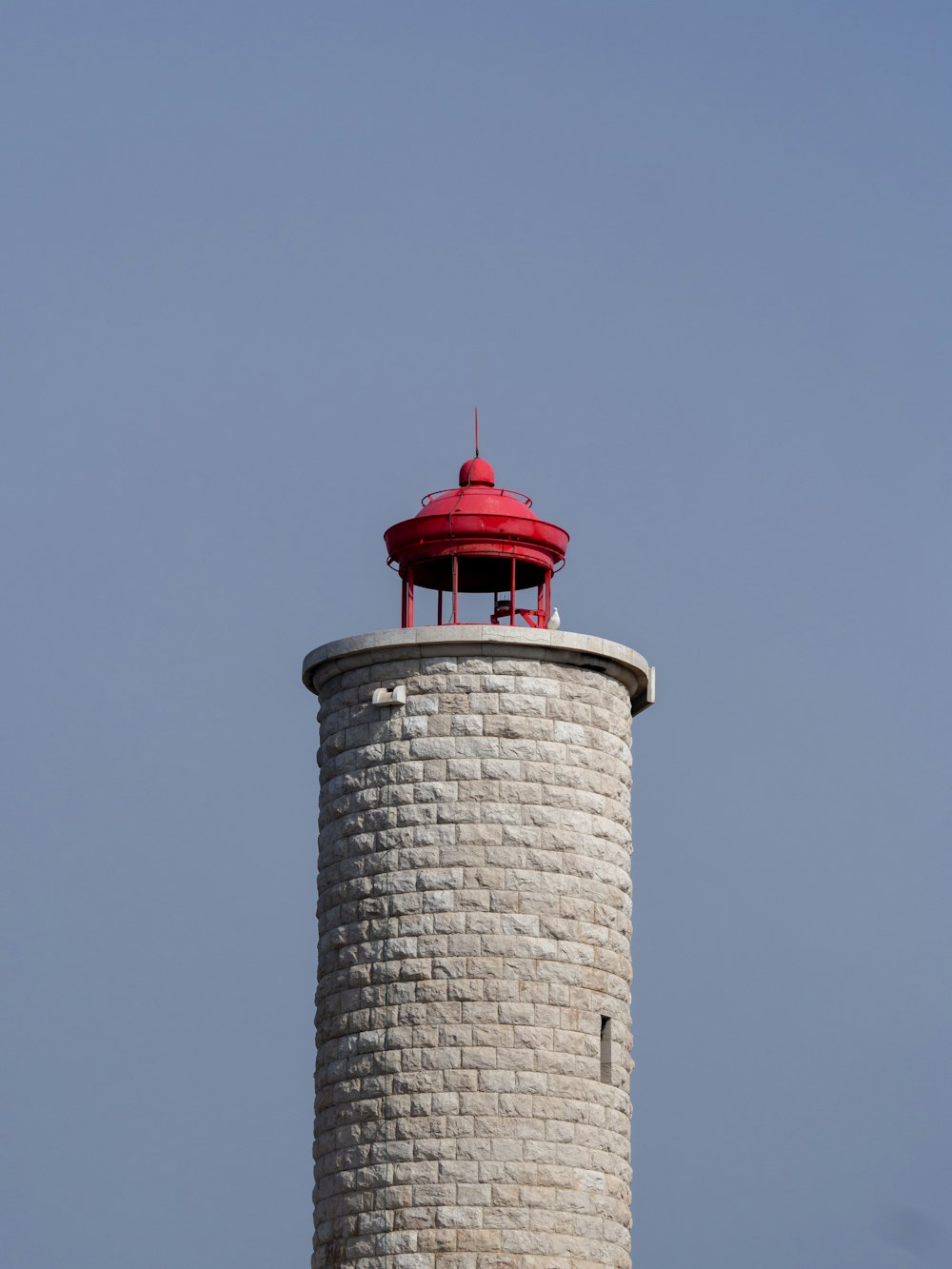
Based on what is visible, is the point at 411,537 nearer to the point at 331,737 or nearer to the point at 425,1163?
the point at 331,737

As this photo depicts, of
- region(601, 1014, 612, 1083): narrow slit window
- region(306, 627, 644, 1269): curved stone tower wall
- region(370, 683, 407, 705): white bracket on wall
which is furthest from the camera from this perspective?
region(370, 683, 407, 705): white bracket on wall

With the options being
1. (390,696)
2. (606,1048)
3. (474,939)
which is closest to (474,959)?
(474,939)

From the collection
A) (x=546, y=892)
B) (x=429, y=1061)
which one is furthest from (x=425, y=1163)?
(x=546, y=892)

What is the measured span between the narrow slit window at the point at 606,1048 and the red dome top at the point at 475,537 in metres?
5.38

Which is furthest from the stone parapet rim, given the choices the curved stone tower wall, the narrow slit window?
the narrow slit window

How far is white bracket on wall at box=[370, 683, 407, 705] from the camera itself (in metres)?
33.1

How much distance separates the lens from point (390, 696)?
33125 mm

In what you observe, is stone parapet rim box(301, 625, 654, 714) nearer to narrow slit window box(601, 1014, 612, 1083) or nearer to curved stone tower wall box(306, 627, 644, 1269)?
curved stone tower wall box(306, 627, 644, 1269)

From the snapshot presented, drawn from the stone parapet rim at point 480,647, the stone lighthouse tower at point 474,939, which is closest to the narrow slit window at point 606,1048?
the stone lighthouse tower at point 474,939

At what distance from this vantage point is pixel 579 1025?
3244 centimetres

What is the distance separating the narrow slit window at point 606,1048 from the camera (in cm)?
3269

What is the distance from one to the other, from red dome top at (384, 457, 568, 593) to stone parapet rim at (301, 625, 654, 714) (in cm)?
127

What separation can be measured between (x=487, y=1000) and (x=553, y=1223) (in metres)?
2.51

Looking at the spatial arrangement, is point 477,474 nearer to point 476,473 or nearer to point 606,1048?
point 476,473
